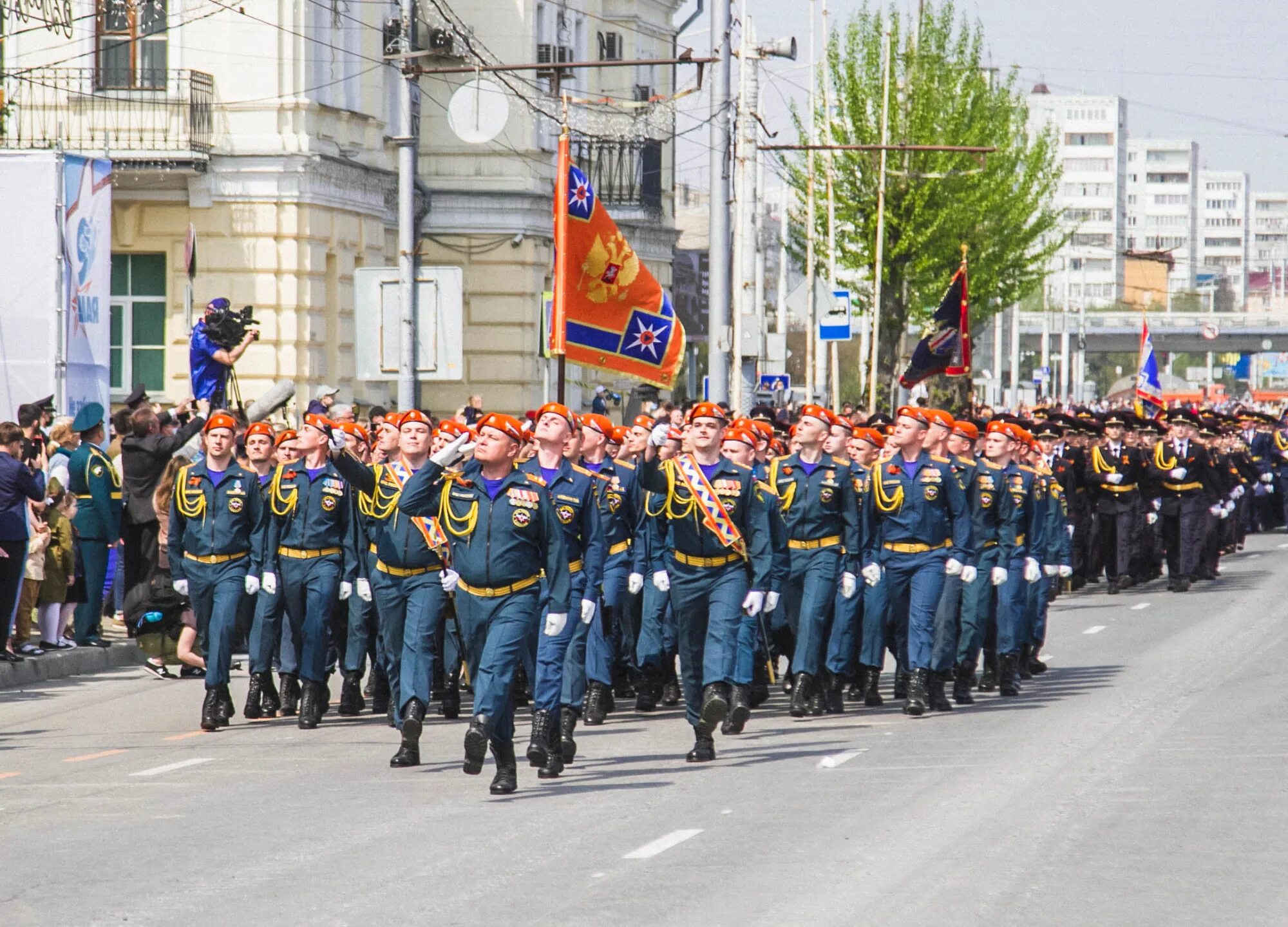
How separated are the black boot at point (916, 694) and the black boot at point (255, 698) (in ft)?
13.3

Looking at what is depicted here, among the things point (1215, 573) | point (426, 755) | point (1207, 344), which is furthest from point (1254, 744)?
point (1207, 344)

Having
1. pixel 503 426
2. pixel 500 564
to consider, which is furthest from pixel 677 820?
pixel 503 426

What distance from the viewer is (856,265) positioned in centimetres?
4703

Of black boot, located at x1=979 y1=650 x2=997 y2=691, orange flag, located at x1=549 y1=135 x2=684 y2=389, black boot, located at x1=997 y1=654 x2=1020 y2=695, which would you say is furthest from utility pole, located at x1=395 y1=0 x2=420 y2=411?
black boot, located at x1=997 y1=654 x2=1020 y2=695

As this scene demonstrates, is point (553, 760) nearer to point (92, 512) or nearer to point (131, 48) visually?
point (92, 512)

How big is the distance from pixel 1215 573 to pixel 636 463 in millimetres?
13204

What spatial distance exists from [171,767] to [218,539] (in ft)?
7.03

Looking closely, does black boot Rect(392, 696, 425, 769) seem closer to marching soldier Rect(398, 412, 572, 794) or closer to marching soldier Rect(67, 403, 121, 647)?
marching soldier Rect(398, 412, 572, 794)

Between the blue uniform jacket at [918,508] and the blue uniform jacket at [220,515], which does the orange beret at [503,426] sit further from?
the blue uniform jacket at [918,508]

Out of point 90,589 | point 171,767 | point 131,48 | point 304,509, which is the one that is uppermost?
point 131,48

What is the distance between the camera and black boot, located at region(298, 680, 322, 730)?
13.1 m

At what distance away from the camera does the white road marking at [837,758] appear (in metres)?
11.2

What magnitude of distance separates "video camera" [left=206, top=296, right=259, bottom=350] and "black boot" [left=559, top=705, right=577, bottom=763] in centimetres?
907

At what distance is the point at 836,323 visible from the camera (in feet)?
94.8
